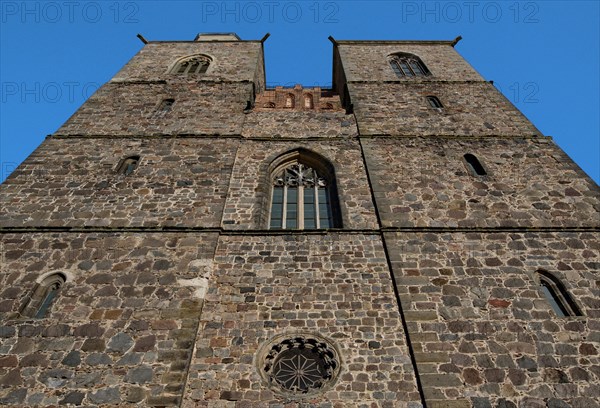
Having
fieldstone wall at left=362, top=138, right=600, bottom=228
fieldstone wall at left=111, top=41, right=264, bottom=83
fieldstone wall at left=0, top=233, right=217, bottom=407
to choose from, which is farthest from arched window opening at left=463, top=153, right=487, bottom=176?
fieldstone wall at left=111, top=41, right=264, bottom=83

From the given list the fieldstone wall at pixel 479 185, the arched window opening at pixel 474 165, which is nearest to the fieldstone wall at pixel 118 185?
the fieldstone wall at pixel 479 185

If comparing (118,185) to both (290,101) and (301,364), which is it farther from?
(290,101)

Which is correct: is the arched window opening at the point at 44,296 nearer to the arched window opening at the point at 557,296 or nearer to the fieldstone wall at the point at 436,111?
the fieldstone wall at the point at 436,111

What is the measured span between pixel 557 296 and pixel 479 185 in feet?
9.47

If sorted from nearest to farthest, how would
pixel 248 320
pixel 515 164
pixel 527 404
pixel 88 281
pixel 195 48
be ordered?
1. pixel 527 404
2. pixel 248 320
3. pixel 88 281
4. pixel 515 164
5. pixel 195 48

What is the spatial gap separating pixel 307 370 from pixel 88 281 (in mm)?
3628

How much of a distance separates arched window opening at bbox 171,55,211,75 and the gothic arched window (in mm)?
6575

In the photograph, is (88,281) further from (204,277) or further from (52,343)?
(204,277)

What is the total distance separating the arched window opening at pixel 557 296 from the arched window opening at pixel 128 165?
26.2 feet

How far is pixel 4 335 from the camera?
19.8ft

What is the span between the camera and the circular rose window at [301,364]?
571 cm

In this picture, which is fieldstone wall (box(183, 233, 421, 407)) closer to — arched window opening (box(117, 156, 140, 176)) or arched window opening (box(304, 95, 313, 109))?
arched window opening (box(117, 156, 140, 176))

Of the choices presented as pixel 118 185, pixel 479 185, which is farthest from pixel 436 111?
pixel 118 185

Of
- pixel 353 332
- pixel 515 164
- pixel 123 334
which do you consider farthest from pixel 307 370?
pixel 515 164
